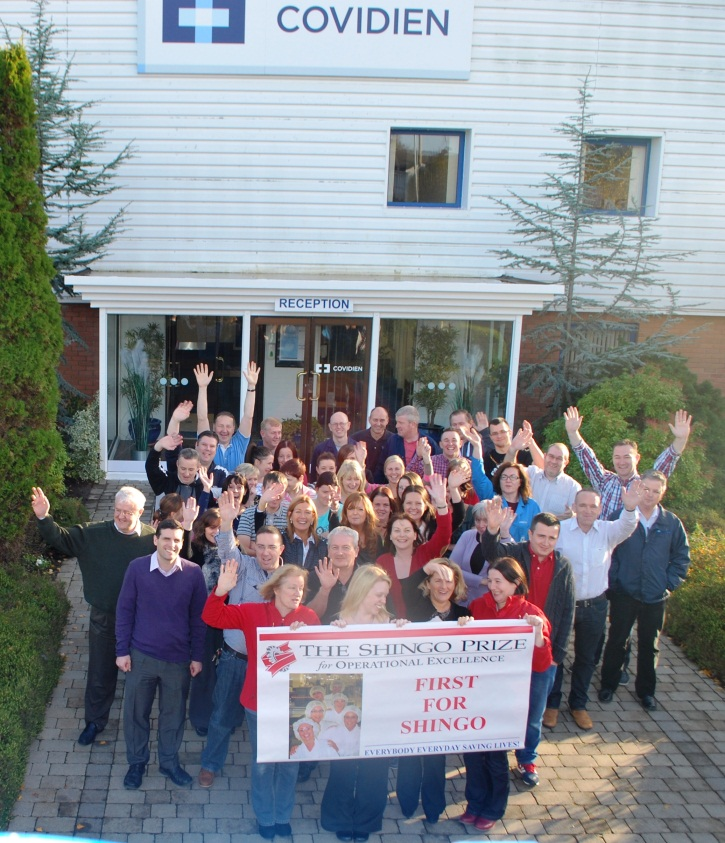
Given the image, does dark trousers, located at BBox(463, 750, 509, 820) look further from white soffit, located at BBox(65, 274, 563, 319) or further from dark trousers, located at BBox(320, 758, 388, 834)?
white soffit, located at BBox(65, 274, 563, 319)

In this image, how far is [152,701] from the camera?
5.23m

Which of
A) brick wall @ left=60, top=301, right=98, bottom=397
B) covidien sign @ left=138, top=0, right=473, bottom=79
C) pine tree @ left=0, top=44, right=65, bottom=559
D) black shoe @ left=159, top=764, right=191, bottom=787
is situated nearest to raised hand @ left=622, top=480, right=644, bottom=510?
black shoe @ left=159, top=764, right=191, bottom=787

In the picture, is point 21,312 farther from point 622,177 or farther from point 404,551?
point 622,177

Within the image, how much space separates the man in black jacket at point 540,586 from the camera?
541 cm

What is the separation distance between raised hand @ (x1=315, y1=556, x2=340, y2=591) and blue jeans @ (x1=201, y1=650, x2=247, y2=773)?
0.70 meters

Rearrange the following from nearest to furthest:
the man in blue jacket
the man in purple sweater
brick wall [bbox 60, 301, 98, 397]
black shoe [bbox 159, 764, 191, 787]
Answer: the man in purple sweater → black shoe [bbox 159, 764, 191, 787] → the man in blue jacket → brick wall [bbox 60, 301, 98, 397]

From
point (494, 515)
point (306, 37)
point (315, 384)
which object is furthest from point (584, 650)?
point (306, 37)

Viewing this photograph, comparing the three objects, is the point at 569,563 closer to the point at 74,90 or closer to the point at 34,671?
the point at 34,671

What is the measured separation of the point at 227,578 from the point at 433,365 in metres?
7.82

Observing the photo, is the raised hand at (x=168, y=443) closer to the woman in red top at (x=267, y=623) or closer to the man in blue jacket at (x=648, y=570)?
the woman in red top at (x=267, y=623)

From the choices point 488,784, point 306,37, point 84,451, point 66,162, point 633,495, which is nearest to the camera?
point 488,784

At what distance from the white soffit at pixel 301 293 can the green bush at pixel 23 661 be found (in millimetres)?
4900

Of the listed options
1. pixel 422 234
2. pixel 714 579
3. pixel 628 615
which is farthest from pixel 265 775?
pixel 422 234

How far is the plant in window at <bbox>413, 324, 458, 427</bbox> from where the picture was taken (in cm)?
1204
